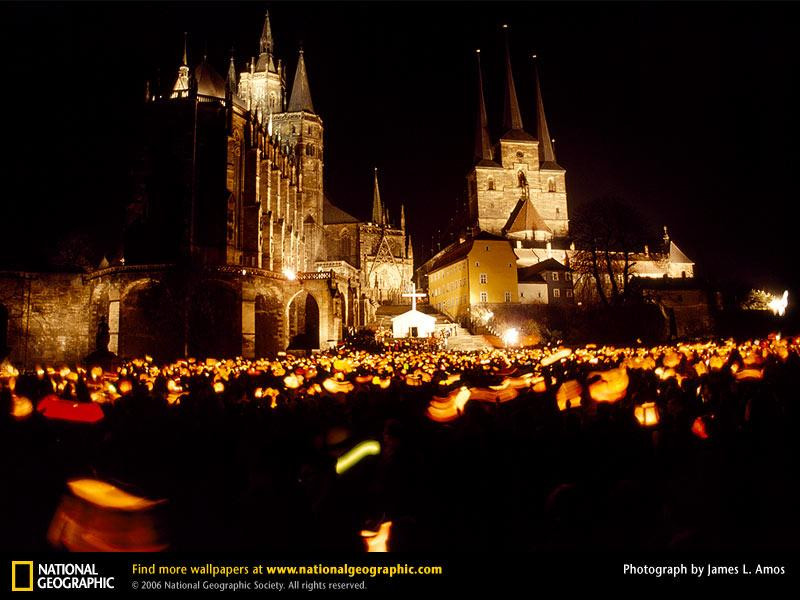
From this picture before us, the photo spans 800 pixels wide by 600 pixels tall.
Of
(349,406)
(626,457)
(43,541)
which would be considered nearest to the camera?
(43,541)

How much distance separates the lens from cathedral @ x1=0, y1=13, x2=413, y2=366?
34938 mm

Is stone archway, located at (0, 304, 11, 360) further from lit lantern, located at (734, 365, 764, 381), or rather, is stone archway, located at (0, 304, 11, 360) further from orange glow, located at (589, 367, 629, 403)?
lit lantern, located at (734, 365, 764, 381)

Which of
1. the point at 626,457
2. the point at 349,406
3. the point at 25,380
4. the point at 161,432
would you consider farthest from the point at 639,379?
the point at 25,380

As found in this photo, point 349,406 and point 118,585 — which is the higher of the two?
point 349,406

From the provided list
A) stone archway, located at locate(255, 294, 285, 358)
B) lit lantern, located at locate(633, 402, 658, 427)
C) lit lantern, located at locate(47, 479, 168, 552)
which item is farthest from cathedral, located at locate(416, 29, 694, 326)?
lit lantern, located at locate(47, 479, 168, 552)

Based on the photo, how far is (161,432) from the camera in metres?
7.94

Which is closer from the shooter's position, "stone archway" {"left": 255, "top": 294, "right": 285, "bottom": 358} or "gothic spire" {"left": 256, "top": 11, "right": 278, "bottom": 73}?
"stone archway" {"left": 255, "top": 294, "right": 285, "bottom": 358}

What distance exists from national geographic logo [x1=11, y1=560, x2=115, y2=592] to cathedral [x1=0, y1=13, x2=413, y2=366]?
33.1 metres

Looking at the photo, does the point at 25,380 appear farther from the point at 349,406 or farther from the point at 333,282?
the point at 333,282

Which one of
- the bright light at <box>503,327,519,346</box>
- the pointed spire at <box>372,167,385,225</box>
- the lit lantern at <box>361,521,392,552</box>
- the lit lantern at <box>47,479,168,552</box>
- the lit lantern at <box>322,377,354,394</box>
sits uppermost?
the pointed spire at <box>372,167,385,225</box>

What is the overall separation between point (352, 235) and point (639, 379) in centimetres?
5602

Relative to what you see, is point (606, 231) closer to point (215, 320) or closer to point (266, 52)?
point (215, 320)

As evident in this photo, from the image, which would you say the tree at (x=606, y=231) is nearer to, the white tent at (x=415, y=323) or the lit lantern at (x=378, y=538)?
the white tent at (x=415, y=323)

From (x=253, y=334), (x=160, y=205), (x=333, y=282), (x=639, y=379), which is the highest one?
(x=160, y=205)
